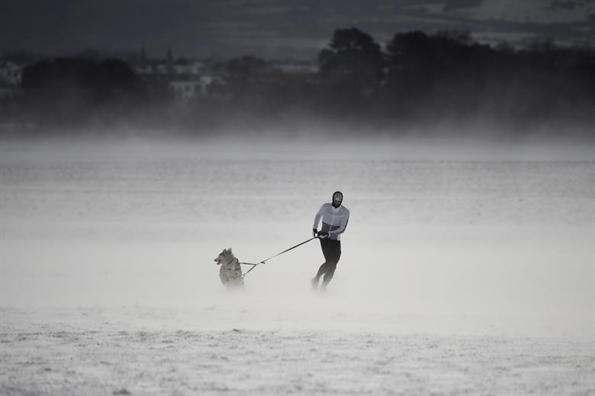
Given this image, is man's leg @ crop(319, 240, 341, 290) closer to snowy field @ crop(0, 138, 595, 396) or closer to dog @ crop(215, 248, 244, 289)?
snowy field @ crop(0, 138, 595, 396)

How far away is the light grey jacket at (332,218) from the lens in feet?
41.6

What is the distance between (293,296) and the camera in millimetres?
13344

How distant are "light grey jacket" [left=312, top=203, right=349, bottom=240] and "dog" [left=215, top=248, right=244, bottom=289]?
4.08 ft

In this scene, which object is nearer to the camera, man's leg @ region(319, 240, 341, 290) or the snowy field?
the snowy field

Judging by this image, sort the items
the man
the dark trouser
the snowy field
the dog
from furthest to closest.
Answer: the dog, the dark trouser, the man, the snowy field

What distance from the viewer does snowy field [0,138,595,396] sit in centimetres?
820

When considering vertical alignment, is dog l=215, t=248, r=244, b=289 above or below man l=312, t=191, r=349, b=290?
below

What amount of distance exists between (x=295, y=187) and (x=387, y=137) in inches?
2361

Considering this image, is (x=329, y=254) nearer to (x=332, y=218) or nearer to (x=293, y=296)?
(x=332, y=218)

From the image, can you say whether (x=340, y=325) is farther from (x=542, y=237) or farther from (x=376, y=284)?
(x=542, y=237)

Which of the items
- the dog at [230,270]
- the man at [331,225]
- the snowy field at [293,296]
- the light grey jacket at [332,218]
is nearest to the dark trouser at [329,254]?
the man at [331,225]

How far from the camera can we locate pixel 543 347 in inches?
375

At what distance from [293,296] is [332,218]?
128 centimetres

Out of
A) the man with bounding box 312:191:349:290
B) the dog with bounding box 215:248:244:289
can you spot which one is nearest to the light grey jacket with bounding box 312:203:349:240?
the man with bounding box 312:191:349:290
